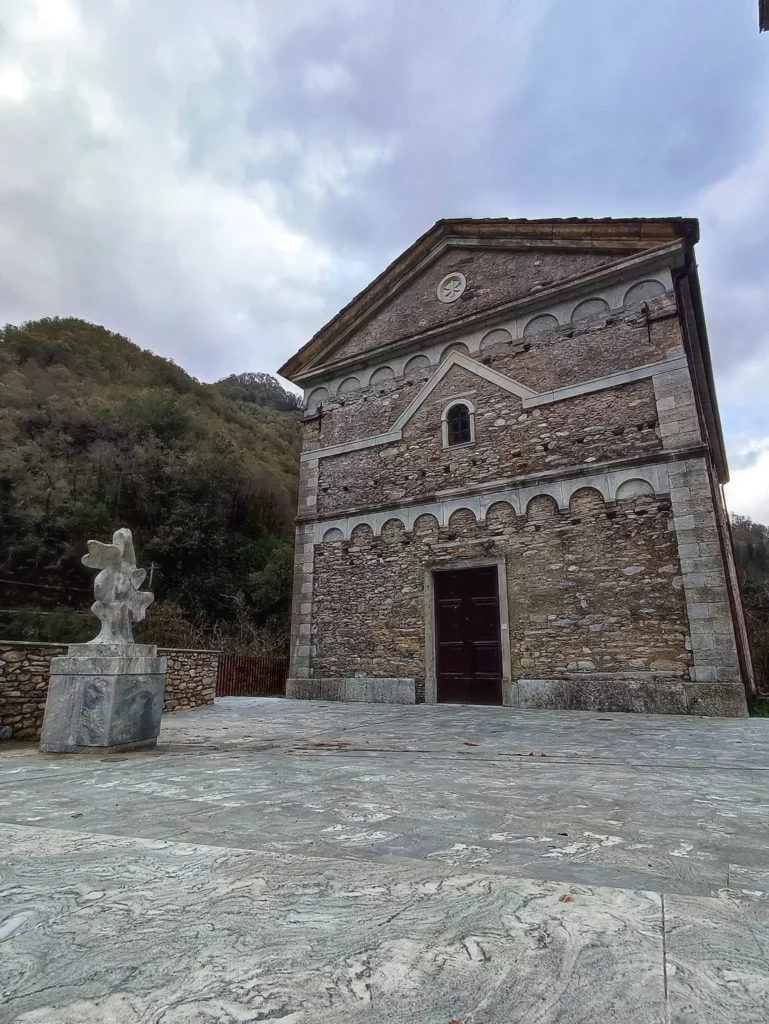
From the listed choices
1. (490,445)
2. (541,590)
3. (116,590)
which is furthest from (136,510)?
(541,590)

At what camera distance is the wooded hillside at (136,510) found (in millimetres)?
15984

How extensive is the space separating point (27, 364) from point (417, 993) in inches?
1108

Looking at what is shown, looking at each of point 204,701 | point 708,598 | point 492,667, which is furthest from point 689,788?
point 204,701

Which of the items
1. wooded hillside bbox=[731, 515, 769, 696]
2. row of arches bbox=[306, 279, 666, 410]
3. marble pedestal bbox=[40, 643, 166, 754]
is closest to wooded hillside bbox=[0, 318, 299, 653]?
row of arches bbox=[306, 279, 666, 410]

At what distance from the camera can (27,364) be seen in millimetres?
23578

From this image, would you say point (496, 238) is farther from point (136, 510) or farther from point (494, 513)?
point (136, 510)

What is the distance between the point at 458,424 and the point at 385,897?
1030cm

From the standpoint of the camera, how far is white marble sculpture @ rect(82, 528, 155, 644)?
5465 millimetres

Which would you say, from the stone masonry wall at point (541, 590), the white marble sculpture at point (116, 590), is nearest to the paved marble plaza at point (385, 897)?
the white marble sculpture at point (116, 590)

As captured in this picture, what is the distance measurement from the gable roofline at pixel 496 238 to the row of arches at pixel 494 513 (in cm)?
445

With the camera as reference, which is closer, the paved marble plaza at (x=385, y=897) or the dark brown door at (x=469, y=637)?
the paved marble plaza at (x=385, y=897)

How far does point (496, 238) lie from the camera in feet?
38.4

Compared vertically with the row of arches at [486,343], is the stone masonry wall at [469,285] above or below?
above

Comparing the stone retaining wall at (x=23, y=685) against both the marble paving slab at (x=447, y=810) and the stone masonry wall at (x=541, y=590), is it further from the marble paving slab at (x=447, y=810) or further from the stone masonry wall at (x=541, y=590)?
the stone masonry wall at (x=541, y=590)
